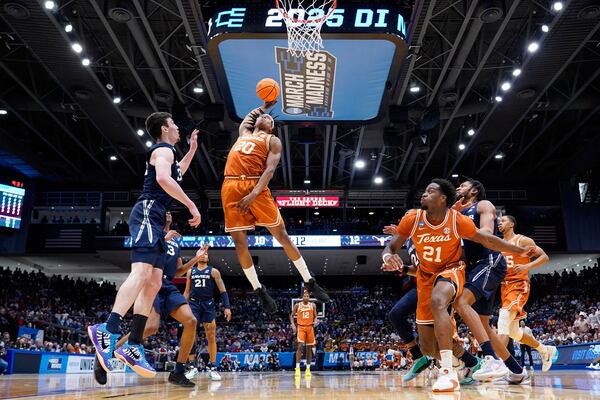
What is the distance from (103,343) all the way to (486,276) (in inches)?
141

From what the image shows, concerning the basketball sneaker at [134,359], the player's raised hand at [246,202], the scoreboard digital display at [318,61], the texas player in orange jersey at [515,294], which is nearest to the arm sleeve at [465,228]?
the player's raised hand at [246,202]

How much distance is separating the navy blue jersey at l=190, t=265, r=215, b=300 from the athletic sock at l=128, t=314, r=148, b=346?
4098mm

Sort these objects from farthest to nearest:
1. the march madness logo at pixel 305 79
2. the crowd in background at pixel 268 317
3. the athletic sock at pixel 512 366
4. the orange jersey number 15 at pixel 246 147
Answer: the crowd in background at pixel 268 317 < the march madness logo at pixel 305 79 < the athletic sock at pixel 512 366 < the orange jersey number 15 at pixel 246 147

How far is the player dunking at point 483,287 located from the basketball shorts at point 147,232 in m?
2.80

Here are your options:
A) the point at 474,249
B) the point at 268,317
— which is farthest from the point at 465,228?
the point at 268,317

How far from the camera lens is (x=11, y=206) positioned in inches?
986

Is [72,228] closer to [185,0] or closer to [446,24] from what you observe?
[185,0]

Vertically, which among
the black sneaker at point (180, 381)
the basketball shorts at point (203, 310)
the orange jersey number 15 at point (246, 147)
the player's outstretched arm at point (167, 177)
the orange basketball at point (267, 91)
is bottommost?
the black sneaker at point (180, 381)

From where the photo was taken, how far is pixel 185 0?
12555 millimetres

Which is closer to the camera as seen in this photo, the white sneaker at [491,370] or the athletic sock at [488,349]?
the white sneaker at [491,370]

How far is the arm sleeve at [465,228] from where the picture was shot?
4543 mm

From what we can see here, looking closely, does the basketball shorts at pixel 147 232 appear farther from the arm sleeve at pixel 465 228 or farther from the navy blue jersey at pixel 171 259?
the arm sleeve at pixel 465 228

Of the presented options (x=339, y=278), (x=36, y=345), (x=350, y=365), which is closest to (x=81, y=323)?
(x=36, y=345)

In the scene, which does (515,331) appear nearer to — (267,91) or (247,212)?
(247,212)
